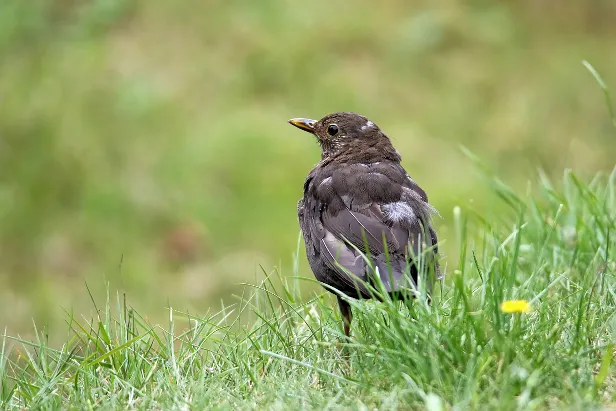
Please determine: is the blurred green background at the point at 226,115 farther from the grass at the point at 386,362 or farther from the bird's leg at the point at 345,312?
the grass at the point at 386,362

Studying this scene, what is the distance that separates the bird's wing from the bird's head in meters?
0.28

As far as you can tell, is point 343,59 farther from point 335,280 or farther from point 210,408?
point 210,408

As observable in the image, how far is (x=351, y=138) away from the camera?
4.83 m

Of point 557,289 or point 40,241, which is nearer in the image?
point 557,289

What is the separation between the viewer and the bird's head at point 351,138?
4.65m

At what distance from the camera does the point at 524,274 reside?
13.6 ft

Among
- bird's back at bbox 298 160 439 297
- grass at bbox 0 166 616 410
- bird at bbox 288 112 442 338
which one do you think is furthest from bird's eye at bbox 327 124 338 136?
grass at bbox 0 166 616 410

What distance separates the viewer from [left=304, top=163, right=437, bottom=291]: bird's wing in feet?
12.5

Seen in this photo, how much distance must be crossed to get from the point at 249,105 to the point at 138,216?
58.7 inches

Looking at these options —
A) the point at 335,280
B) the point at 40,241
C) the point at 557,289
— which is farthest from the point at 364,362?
the point at 40,241

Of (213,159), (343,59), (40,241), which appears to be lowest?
(40,241)

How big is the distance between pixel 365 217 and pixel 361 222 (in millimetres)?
32

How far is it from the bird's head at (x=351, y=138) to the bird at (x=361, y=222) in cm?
1

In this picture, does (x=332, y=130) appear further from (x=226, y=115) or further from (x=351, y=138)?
(x=226, y=115)
